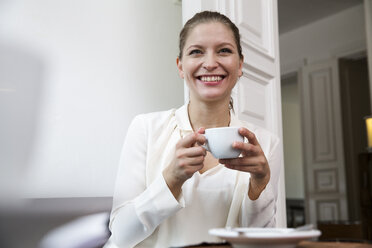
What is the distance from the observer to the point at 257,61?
196cm

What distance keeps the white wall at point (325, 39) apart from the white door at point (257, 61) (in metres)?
2.97

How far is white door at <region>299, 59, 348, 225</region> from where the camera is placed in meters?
4.79

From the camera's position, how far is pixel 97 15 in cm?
147

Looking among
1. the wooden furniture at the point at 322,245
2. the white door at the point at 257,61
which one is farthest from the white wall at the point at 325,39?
the wooden furniture at the point at 322,245

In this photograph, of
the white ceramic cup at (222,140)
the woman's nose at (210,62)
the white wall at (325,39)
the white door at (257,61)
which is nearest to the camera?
the white ceramic cup at (222,140)

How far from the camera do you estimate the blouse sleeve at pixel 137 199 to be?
3.29 ft

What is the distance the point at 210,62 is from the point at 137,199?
0.45m

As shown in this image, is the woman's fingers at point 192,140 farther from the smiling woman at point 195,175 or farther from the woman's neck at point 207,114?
the woman's neck at point 207,114

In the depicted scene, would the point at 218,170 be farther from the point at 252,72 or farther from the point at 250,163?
the point at 252,72

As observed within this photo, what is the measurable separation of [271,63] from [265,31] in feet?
0.54

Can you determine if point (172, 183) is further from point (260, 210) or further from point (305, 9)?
point (305, 9)

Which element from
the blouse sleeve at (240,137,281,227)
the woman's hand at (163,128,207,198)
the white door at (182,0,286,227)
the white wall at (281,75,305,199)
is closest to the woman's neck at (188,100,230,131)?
the blouse sleeve at (240,137,281,227)

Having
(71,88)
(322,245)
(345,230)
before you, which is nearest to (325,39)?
(345,230)

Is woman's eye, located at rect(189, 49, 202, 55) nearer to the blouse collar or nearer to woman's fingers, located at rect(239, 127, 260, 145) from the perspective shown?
the blouse collar
